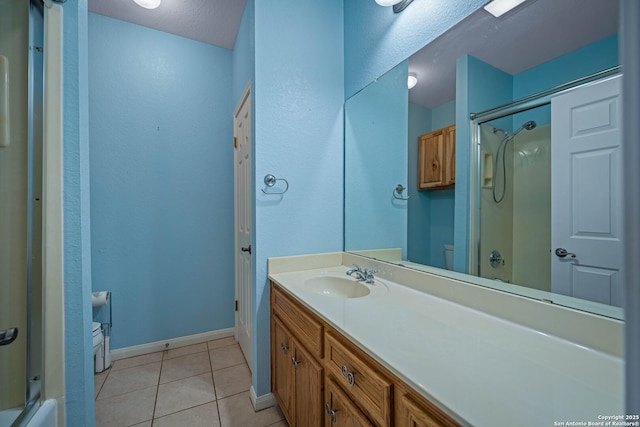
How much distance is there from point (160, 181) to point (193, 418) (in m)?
1.72

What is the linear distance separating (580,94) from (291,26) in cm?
151

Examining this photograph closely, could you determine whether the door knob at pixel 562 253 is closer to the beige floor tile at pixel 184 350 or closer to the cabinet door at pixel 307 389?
the cabinet door at pixel 307 389

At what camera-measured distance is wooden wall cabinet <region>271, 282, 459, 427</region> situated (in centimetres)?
63

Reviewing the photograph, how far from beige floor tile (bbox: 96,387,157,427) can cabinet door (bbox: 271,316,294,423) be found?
0.74 m

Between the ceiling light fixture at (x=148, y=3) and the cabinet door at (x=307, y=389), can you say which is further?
the ceiling light fixture at (x=148, y=3)

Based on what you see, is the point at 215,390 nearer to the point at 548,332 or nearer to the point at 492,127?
the point at 548,332

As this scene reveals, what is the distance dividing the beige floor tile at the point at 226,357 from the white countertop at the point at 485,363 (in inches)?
55.9

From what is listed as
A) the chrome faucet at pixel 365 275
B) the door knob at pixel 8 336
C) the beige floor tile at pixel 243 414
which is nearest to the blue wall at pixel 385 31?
the chrome faucet at pixel 365 275

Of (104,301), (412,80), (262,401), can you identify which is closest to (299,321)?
(262,401)

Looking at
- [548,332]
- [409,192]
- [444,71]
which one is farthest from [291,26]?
[548,332]

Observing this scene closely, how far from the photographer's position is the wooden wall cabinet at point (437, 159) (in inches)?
45.1

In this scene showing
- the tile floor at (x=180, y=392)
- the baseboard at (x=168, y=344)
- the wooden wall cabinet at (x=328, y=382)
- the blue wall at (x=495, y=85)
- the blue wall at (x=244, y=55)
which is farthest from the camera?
the baseboard at (x=168, y=344)

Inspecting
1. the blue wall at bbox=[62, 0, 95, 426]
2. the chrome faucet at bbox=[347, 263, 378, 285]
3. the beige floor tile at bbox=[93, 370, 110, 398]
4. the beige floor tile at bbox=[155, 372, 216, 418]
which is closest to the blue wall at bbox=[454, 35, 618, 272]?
the chrome faucet at bbox=[347, 263, 378, 285]

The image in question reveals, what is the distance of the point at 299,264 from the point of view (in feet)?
5.38
